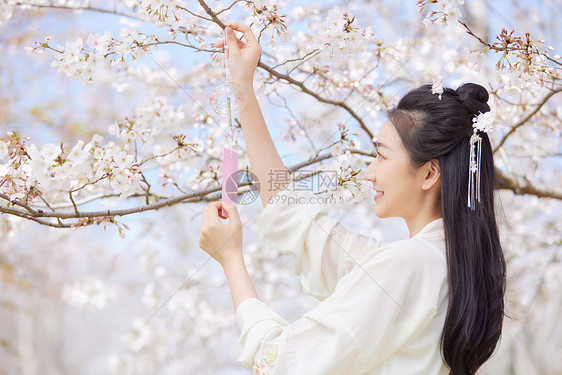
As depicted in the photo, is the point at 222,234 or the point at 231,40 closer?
the point at 222,234

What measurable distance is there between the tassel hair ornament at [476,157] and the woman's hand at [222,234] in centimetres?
51

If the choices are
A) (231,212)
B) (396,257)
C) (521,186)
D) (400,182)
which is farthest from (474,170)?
(521,186)

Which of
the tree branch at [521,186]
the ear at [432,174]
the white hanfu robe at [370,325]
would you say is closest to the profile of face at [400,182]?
the ear at [432,174]

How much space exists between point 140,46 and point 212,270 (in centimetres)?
523

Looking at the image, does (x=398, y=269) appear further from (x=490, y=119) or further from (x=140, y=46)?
(x=140, y=46)

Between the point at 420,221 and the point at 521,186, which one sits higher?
the point at 521,186

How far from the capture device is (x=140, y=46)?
1518 mm

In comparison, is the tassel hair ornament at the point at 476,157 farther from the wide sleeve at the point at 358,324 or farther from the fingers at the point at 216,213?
the fingers at the point at 216,213

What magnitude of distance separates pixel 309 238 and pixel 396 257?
33 centimetres

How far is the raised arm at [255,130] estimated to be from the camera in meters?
1.35

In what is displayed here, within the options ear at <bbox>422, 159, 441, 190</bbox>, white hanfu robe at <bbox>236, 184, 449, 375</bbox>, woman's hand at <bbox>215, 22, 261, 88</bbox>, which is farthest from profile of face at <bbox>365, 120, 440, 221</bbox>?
woman's hand at <bbox>215, 22, 261, 88</bbox>

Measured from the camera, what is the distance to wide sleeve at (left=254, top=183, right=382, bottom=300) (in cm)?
133

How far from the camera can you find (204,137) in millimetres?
2092

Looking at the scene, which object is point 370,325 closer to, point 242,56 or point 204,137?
point 242,56
